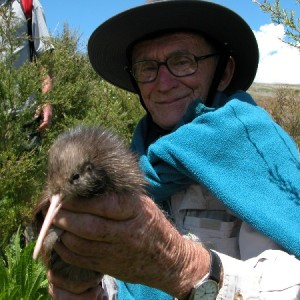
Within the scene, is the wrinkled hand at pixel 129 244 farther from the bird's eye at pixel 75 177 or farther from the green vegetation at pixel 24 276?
the green vegetation at pixel 24 276

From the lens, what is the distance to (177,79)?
2.32 meters

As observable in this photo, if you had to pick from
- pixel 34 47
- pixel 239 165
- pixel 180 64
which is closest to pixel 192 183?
pixel 239 165

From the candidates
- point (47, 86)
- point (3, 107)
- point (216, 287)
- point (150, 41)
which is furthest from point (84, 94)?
point (216, 287)

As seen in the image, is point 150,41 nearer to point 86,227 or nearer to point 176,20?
point 176,20

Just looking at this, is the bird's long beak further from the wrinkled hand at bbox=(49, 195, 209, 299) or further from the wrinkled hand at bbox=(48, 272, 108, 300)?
the wrinkled hand at bbox=(48, 272, 108, 300)

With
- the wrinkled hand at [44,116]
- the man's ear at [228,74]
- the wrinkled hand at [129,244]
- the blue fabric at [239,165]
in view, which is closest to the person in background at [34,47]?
the wrinkled hand at [44,116]

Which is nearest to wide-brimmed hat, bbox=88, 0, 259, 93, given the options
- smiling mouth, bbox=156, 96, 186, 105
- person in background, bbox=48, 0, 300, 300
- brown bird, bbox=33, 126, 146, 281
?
person in background, bbox=48, 0, 300, 300

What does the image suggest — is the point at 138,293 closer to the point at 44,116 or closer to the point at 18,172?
the point at 18,172

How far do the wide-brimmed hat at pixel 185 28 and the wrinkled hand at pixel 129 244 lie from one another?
3.33ft

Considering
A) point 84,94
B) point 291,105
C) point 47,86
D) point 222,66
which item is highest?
point 222,66

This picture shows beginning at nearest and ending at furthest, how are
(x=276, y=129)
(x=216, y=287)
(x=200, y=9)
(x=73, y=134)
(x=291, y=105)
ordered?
(x=216, y=287)
(x=73, y=134)
(x=276, y=129)
(x=200, y=9)
(x=291, y=105)

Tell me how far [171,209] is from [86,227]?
2.60 ft

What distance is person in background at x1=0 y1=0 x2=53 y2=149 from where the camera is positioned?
334cm

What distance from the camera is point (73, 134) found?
1844 mm
